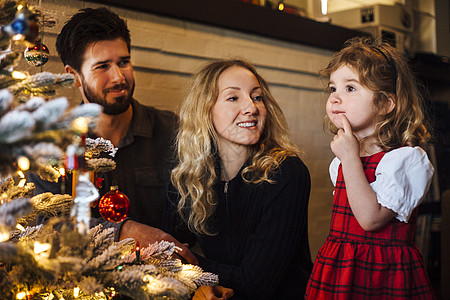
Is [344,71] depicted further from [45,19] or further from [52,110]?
[52,110]

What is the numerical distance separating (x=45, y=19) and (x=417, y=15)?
10.5 feet

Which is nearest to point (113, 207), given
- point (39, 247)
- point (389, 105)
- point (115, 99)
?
point (39, 247)

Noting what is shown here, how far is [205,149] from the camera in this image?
68.0 inches

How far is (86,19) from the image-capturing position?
1602mm

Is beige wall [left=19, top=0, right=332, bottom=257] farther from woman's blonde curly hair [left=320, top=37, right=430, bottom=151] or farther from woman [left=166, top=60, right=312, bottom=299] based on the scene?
woman's blonde curly hair [left=320, top=37, right=430, bottom=151]

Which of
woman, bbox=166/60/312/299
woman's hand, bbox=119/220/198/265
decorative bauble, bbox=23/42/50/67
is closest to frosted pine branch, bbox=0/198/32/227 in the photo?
decorative bauble, bbox=23/42/50/67

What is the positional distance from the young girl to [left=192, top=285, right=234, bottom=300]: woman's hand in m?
0.25

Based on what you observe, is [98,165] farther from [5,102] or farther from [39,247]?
[5,102]

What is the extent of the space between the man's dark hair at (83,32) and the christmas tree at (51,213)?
657 millimetres

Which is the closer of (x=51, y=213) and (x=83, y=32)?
(x=51, y=213)

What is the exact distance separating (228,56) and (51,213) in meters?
1.35

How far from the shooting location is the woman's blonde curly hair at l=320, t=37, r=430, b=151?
1.38m

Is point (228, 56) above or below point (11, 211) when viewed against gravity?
above

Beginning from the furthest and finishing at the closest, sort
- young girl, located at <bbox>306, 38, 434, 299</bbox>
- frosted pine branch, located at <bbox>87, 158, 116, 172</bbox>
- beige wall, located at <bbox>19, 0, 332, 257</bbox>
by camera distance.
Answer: beige wall, located at <bbox>19, 0, 332, 257</bbox> → young girl, located at <bbox>306, 38, 434, 299</bbox> → frosted pine branch, located at <bbox>87, 158, 116, 172</bbox>
